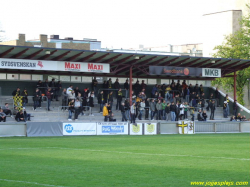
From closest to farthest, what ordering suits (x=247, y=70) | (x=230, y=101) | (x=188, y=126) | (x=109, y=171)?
(x=109, y=171), (x=188, y=126), (x=230, y=101), (x=247, y=70)

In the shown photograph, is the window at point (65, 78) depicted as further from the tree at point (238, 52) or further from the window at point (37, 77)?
the tree at point (238, 52)

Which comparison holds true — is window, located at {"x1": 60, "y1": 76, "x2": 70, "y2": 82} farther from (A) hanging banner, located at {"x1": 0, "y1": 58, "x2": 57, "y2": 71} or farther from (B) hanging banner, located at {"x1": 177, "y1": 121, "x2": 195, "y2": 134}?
(B) hanging banner, located at {"x1": 177, "y1": 121, "x2": 195, "y2": 134}

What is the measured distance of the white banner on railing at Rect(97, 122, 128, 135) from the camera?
3553 centimetres

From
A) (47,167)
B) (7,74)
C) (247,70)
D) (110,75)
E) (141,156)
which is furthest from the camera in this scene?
(247,70)

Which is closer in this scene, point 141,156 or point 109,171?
point 109,171

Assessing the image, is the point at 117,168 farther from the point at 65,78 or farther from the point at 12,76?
the point at 65,78

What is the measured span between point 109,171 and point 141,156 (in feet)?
16.1

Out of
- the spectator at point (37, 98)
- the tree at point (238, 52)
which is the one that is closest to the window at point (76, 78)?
the spectator at point (37, 98)

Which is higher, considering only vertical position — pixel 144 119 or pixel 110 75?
pixel 110 75

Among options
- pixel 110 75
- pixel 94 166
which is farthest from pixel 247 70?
pixel 94 166

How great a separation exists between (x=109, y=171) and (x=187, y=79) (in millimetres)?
41917

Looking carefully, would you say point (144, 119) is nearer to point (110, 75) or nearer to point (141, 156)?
point (110, 75)

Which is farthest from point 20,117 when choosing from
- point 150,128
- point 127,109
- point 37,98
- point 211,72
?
point 211,72

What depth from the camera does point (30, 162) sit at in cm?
1645
